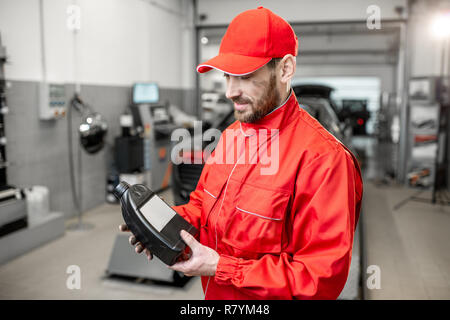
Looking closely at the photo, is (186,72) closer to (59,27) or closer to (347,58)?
(59,27)

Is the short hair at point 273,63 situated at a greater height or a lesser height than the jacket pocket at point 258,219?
greater

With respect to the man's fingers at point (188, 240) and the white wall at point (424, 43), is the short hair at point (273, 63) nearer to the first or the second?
the man's fingers at point (188, 240)

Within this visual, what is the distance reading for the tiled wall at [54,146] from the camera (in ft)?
12.9

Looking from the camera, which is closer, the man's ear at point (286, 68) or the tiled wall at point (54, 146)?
the man's ear at point (286, 68)

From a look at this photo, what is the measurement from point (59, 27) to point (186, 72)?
3.65 metres

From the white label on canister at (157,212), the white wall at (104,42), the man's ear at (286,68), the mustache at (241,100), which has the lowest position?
the white label on canister at (157,212)

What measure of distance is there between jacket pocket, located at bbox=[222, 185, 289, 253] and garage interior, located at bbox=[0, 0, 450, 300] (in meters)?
1.78

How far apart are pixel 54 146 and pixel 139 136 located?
1344 mm

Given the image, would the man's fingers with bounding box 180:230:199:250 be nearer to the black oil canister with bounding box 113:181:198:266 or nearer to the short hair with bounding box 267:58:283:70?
the black oil canister with bounding box 113:181:198:266

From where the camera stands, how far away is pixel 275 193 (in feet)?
3.64

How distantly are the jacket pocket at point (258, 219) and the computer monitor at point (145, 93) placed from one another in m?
4.99

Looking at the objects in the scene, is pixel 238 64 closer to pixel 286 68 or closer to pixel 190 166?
pixel 286 68

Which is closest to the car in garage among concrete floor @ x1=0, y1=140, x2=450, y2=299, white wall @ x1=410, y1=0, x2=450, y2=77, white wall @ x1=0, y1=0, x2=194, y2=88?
concrete floor @ x1=0, y1=140, x2=450, y2=299

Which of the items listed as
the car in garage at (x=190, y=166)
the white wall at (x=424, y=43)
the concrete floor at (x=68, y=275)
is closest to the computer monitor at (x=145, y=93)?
the car in garage at (x=190, y=166)
